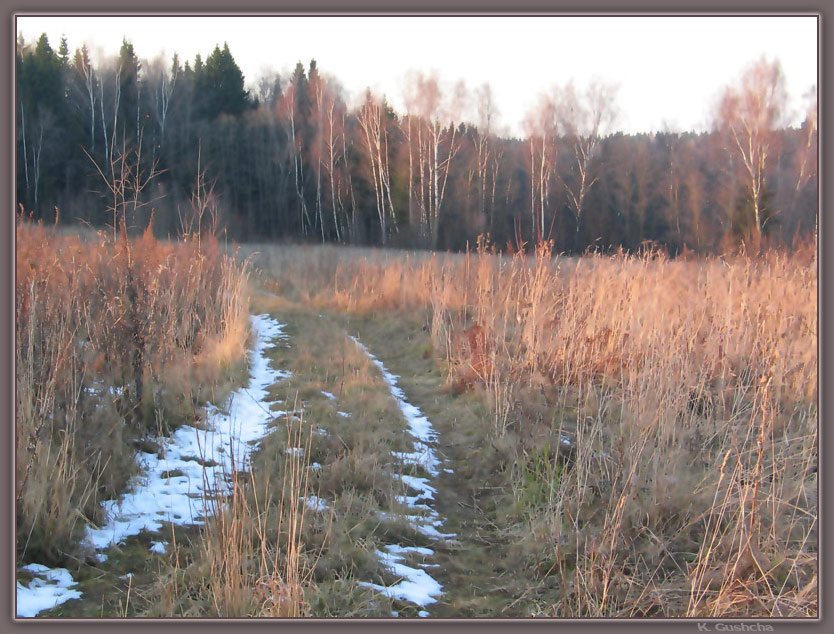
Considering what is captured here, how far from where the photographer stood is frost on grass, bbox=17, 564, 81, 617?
6.41 feet

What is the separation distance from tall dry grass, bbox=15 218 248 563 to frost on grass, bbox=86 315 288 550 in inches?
4.4

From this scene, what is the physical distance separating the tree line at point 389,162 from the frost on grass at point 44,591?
5.54 feet

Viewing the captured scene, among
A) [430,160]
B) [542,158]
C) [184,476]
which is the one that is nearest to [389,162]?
[430,160]

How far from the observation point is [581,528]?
108 inches

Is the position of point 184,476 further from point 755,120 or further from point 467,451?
point 755,120

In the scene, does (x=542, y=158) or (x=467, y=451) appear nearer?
(x=467, y=451)

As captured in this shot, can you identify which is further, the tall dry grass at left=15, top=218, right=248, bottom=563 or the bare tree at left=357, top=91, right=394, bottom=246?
the bare tree at left=357, top=91, right=394, bottom=246

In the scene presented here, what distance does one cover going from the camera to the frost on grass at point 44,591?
6.41 ft

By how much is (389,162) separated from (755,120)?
1042 cm

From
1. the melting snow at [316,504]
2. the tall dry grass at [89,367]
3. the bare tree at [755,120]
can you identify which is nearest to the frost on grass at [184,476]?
the tall dry grass at [89,367]

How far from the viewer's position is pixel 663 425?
314 cm

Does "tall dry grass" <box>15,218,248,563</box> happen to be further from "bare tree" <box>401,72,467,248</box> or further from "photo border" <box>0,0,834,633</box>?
"bare tree" <box>401,72,467,248</box>

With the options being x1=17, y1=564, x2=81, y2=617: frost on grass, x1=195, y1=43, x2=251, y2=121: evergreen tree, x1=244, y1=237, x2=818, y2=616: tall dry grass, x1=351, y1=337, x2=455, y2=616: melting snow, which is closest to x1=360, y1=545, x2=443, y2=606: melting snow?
x1=351, y1=337, x2=455, y2=616: melting snow

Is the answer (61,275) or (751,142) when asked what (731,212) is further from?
(61,275)
